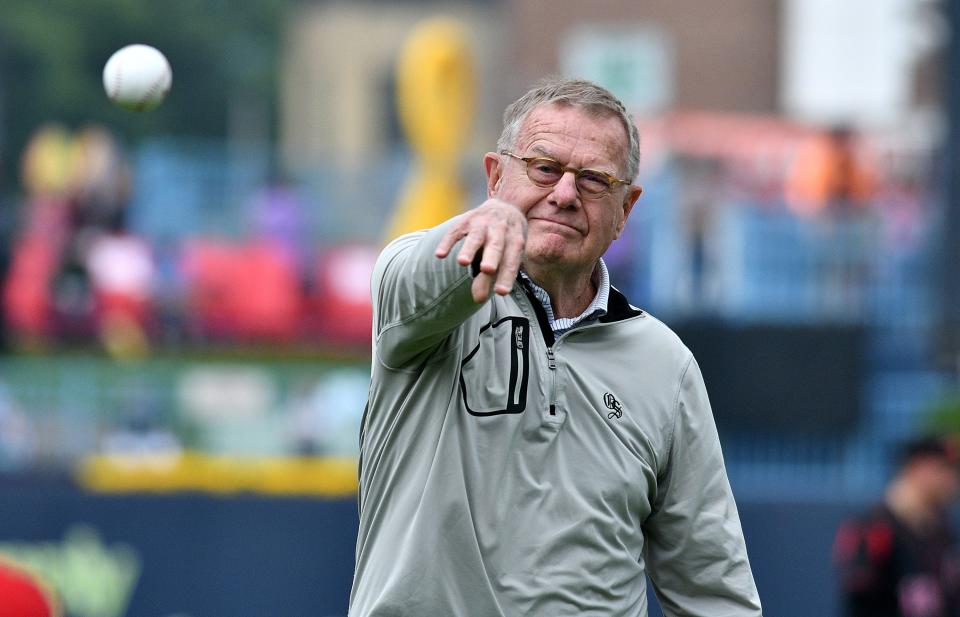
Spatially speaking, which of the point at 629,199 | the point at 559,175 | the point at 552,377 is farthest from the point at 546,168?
the point at 552,377

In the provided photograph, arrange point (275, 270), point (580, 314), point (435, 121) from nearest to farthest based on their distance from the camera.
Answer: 1. point (580, 314)
2. point (435, 121)
3. point (275, 270)

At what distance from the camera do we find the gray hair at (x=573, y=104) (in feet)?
10.1

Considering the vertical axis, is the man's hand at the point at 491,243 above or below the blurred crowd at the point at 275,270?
above

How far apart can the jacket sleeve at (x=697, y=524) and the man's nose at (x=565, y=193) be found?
46 centimetres

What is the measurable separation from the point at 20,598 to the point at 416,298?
4.51 ft

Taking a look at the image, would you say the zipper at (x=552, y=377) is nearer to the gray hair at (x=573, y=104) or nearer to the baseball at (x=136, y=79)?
the gray hair at (x=573, y=104)

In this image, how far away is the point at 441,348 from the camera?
2.90 meters

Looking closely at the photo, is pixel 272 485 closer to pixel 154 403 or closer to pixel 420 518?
pixel 154 403

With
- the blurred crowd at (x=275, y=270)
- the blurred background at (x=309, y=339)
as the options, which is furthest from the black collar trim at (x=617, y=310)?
the blurred crowd at (x=275, y=270)

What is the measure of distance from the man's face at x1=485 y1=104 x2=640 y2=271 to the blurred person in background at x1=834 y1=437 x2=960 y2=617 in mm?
4526

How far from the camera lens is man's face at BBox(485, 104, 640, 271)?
119 inches

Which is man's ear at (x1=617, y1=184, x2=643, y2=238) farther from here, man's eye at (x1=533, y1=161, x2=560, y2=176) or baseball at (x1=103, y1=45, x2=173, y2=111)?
baseball at (x1=103, y1=45, x2=173, y2=111)

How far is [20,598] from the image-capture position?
11.6ft

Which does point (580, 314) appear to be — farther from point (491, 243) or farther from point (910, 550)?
point (910, 550)
